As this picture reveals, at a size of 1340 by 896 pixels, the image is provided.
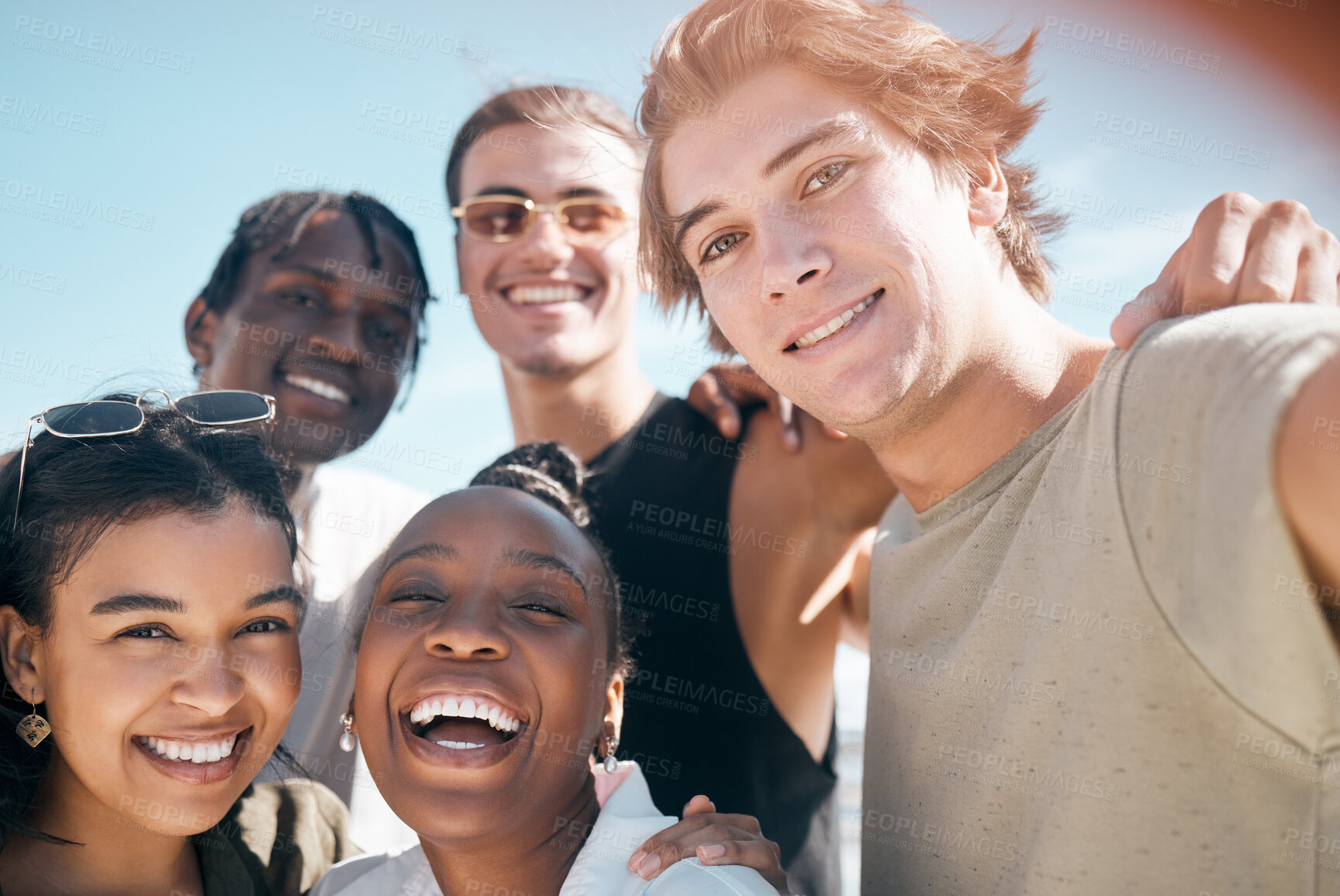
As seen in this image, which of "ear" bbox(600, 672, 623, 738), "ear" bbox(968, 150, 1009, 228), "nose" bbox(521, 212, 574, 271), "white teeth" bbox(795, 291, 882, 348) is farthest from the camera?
"nose" bbox(521, 212, 574, 271)

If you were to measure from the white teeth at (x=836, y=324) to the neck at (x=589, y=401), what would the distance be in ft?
5.98

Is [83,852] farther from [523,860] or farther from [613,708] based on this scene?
[613,708]

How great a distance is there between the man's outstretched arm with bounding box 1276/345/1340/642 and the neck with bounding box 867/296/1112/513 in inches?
35.2

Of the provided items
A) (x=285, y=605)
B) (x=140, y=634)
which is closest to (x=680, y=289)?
(x=285, y=605)

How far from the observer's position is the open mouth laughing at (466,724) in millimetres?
2451

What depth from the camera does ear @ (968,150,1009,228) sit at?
8.68ft

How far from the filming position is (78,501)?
2.54m

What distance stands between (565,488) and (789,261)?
4.86ft

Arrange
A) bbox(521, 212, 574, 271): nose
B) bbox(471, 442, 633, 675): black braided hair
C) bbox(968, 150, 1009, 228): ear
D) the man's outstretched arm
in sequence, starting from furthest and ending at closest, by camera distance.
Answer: bbox(521, 212, 574, 271): nose, bbox(471, 442, 633, 675): black braided hair, bbox(968, 150, 1009, 228): ear, the man's outstretched arm

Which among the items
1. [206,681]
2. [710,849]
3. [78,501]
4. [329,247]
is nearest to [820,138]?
[710,849]

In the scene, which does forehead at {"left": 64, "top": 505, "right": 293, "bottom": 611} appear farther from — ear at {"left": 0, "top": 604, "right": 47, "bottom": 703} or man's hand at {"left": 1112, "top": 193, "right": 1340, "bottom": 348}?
man's hand at {"left": 1112, "top": 193, "right": 1340, "bottom": 348}

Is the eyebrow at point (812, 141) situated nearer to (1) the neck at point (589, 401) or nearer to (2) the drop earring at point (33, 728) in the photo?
(1) the neck at point (589, 401)

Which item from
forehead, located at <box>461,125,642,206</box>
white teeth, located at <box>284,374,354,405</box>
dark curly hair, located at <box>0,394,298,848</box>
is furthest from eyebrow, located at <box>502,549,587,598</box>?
forehead, located at <box>461,125,642,206</box>

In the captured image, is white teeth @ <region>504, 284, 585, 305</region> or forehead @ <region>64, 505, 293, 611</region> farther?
white teeth @ <region>504, 284, 585, 305</region>
